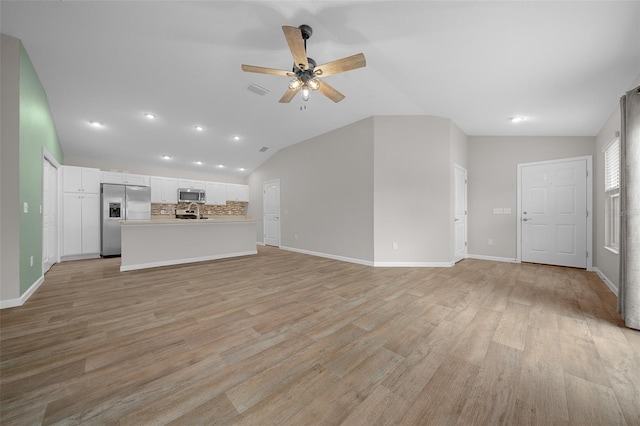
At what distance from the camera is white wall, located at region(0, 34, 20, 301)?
2.54 m

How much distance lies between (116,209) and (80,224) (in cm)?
71

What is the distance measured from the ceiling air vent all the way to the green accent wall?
2.58 metres

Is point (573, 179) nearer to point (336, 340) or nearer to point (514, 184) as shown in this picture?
point (514, 184)

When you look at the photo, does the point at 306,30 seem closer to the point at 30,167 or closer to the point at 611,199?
the point at 30,167

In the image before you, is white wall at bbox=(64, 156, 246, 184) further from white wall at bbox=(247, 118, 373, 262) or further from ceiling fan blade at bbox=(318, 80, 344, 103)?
ceiling fan blade at bbox=(318, 80, 344, 103)

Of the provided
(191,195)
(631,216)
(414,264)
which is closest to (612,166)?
(631,216)

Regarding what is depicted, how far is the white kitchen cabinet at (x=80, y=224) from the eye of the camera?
5.09 metres

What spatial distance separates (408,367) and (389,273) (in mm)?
2435

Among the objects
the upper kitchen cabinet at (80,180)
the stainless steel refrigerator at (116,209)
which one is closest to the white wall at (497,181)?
the stainless steel refrigerator at (116,209)

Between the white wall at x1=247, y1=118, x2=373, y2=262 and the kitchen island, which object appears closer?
the kitchen island

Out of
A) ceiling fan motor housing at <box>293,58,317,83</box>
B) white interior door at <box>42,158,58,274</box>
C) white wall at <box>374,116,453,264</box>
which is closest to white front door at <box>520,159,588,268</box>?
white wall at <box>374,116,453,264</box>

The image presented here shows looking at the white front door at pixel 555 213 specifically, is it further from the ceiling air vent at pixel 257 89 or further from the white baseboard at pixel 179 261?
the white baseboard at pixel 179 261

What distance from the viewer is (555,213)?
4617 mm

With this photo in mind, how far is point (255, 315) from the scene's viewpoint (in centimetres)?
235
